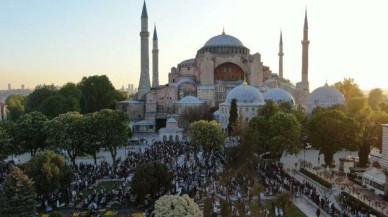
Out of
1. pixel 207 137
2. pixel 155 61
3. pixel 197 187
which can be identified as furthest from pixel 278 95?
pixel 197 187

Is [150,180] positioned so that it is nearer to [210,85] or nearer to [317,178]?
[317,178]

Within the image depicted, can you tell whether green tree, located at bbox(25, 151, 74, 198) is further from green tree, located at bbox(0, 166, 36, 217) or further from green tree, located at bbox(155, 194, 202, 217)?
green tree, located at bbox(155, 194, 202, 217)

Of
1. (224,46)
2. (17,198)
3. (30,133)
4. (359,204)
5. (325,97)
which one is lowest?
(359,204)

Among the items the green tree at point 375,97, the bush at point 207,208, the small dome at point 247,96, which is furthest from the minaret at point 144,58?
the bush at point 207,208

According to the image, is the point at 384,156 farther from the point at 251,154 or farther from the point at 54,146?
the point at 54,146

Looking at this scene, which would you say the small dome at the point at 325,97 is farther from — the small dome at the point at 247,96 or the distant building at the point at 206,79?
the small dome at the point at 247,96
